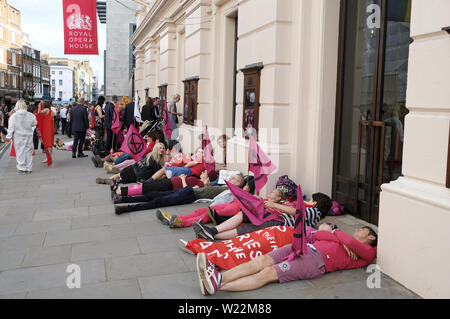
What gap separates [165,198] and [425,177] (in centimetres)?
416

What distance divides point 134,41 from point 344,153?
20597mm

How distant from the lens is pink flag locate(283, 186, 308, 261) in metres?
3.75

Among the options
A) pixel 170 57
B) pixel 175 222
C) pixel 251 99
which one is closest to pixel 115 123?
pixel 170 57

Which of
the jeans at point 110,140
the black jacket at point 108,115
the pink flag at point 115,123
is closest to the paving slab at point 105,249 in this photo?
the pink flag at point 115,123

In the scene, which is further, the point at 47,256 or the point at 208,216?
the point at 208,216

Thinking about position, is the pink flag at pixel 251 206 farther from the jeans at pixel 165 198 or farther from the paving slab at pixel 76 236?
the jeans at pixel 165 198

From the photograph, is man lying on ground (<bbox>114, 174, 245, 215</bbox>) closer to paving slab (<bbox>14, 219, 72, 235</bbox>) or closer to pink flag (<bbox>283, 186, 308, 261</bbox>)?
paving slab (<bbox>14, 219, 72, 235</bbox>)

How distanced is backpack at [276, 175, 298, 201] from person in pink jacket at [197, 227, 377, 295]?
205cm

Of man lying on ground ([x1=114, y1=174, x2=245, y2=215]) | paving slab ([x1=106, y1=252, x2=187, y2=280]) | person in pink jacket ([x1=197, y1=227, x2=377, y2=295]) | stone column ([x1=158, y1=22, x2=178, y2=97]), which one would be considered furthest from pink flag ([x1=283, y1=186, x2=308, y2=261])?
stone column ([x1=158, y1=22, x2=178, y2=97])

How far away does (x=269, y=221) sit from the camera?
506cm

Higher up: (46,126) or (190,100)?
(190,100)

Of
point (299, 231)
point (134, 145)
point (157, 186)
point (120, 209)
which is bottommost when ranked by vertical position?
point (120, 209)

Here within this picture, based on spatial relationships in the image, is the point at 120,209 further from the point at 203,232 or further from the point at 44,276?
the point at 44,276

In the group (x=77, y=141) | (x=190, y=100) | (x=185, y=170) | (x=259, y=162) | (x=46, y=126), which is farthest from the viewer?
(x=77, y=141)
